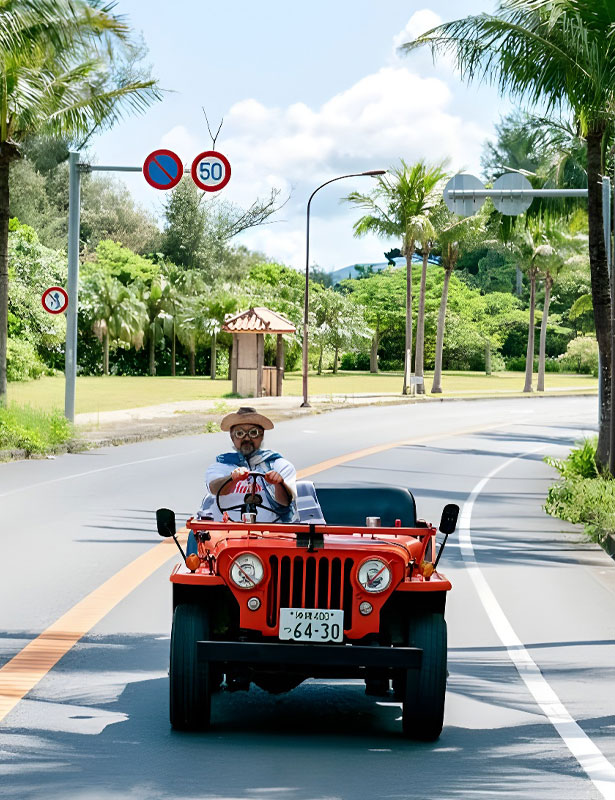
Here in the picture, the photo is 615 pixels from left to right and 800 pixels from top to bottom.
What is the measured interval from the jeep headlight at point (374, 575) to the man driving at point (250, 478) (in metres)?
0.77

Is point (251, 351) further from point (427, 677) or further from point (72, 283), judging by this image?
point (427, 677)

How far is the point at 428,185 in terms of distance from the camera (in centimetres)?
6506

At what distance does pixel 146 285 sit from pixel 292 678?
2786 inches

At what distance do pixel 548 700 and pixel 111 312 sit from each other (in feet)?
212

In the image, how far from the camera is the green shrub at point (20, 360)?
191 feet

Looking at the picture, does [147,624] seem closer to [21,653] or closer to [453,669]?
[21,653]

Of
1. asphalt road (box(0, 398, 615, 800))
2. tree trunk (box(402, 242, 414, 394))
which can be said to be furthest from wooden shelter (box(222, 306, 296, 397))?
asphalt road (box(0, 398, 615, 800))

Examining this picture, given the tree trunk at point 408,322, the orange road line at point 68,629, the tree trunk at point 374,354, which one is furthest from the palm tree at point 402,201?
the orange road line at point 68,629

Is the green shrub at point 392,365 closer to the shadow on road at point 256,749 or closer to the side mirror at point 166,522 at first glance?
the shadow on road at point 256,749

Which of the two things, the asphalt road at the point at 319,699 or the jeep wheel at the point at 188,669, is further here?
the jeep wheel at the point at 188,669

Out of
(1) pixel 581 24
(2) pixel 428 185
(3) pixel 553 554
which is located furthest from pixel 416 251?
(3) pixel 553 554

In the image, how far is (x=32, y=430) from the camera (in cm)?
2734

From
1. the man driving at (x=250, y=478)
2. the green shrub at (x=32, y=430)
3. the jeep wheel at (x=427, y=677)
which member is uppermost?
the man driving at (x=250, y=478)

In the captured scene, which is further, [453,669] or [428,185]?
[428,185]
